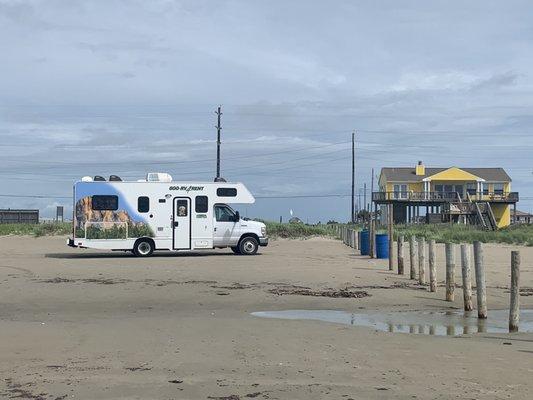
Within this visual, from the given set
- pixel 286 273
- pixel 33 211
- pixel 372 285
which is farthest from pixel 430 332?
pixel 33 211

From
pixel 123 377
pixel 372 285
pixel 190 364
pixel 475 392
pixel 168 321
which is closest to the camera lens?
pixel 475 392

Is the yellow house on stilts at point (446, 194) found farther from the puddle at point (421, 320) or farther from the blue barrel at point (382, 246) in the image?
the puddle at point (421, 320)

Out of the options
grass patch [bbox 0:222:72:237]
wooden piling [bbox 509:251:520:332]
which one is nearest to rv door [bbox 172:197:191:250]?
wooden piling [bbox 509:251:520:332]

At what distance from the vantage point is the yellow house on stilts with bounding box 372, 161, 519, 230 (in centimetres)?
6625

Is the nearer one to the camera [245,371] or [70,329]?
[245,371]

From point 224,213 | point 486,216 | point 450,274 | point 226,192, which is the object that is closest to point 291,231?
point 224,213

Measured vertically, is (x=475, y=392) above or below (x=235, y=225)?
below

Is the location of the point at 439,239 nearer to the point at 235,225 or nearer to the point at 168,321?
the point at 235,225

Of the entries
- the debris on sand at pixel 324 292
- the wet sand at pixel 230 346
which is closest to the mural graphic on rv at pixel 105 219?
the wet sand at pixel 230 346

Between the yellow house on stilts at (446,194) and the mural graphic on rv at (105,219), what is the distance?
4346 cm

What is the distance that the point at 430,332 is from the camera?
10.7 m

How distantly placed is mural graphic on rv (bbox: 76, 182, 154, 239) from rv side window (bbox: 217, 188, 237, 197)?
10.2 feet

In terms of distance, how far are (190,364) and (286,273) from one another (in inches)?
479

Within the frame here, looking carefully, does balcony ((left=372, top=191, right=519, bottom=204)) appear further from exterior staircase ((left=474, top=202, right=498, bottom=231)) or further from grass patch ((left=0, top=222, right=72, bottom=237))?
grass patch ((left=0, top=222, right=72, bottom=237))
